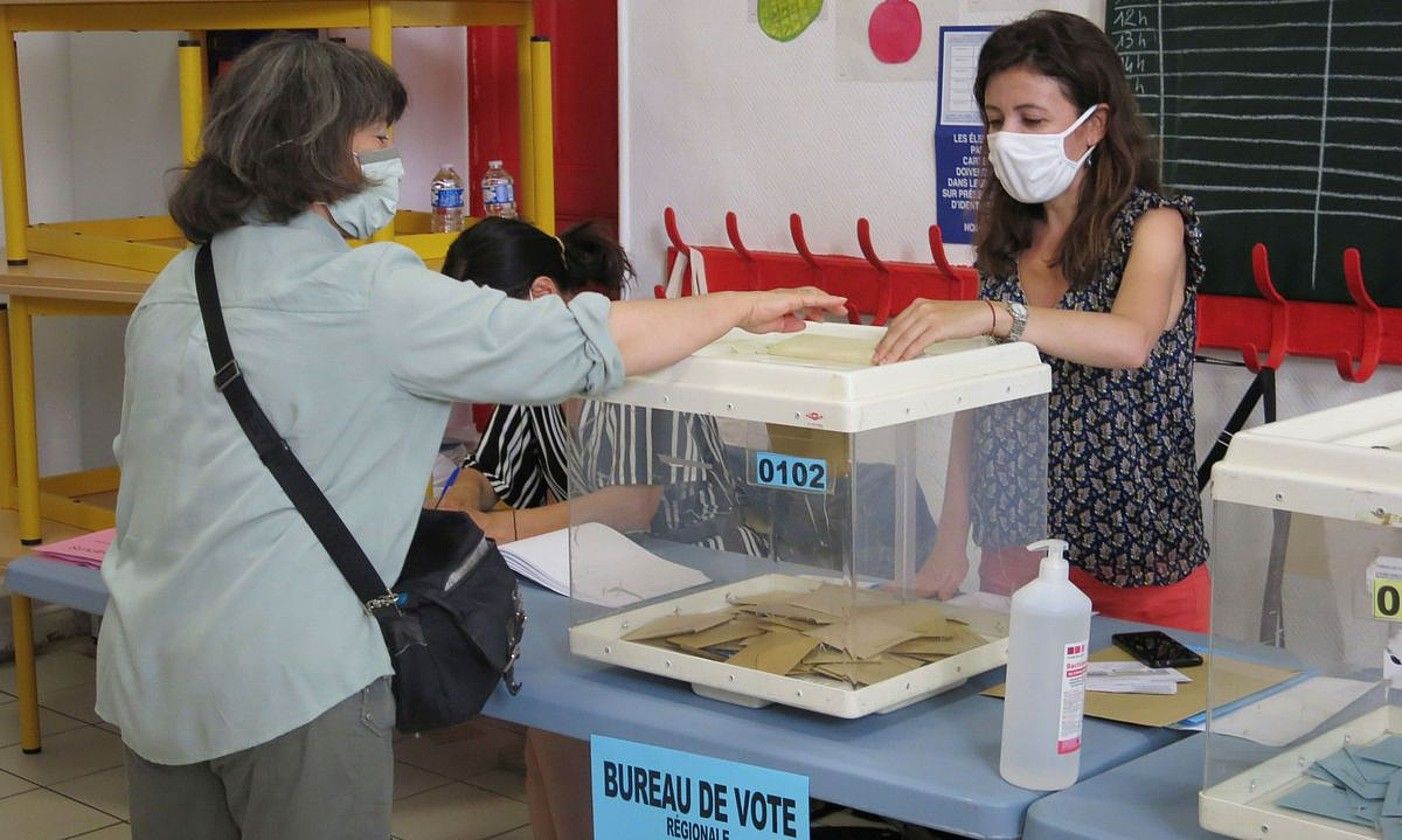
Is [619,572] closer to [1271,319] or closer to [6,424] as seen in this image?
[1271,319]

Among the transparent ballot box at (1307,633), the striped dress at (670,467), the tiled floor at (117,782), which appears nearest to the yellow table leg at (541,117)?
the tiled floor at (117,782)

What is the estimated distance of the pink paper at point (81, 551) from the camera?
2.65 m

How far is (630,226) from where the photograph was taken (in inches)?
168

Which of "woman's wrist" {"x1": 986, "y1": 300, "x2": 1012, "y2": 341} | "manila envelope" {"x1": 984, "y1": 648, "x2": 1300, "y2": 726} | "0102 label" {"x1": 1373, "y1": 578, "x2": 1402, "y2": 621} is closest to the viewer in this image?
"0102 label" {"x1": 1373, "y1": 578, "x2": 1402, "y2": 621}

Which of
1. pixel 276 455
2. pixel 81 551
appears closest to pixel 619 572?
pixel 276 455

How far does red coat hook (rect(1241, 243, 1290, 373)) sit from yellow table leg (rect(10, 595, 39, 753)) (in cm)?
271

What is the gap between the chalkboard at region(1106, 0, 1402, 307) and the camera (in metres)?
2.96

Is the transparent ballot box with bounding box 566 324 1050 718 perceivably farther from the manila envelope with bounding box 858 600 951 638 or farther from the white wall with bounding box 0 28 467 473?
the white wall with bounding box 0 28 467 473

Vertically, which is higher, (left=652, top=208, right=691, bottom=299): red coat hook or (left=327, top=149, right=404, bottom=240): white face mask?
(left=327, top=149, right=404, bottom=240): white face mask

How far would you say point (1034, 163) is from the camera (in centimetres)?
228

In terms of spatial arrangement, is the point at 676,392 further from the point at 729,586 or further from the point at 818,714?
the point at 818,714

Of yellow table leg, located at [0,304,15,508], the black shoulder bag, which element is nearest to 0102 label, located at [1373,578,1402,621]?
the black shoulder bag

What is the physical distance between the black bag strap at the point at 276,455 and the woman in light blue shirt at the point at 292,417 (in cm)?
1

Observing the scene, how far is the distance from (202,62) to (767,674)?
90.5 inches
